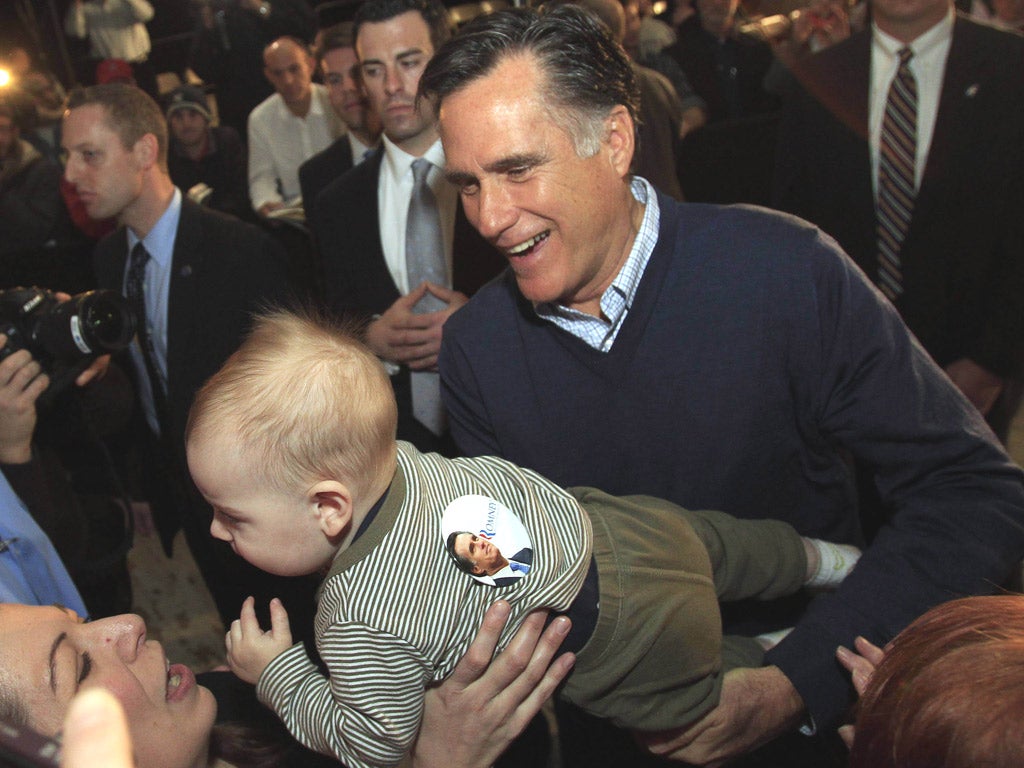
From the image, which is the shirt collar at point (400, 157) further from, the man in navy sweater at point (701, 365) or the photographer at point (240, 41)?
the photographer at point (240, 41)

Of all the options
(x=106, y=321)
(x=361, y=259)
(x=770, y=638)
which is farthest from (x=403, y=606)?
(x=361, y=259)

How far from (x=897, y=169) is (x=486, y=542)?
2.22m

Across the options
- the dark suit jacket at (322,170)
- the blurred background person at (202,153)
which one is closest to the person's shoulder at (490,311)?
the dark suit jacket at (322,170)

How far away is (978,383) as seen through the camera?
105 inches

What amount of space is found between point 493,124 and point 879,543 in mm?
1026

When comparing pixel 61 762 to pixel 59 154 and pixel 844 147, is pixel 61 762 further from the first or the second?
pixel 59 154

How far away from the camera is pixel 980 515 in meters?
1.49

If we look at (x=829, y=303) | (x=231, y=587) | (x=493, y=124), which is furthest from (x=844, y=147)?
(x=231, y=587)

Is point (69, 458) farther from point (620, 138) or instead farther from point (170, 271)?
point (620, 138)

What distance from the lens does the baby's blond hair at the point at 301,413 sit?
4.22 feet

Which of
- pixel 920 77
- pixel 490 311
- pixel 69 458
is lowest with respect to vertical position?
pixel 69 458

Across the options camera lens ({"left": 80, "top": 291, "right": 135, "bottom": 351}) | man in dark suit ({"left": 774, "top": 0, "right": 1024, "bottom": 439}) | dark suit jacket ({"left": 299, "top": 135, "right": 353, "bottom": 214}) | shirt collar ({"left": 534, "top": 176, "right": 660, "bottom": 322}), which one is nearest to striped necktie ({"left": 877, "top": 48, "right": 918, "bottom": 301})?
man in dark suit ({"left": 774, "top": 0, "right": 1024, "bottom": 439})

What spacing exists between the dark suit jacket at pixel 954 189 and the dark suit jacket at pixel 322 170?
6.08 feet

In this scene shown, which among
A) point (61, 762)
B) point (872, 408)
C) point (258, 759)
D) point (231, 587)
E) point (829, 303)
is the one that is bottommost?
point (231, 587)
